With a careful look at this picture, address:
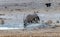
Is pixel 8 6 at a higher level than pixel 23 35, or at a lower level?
higher

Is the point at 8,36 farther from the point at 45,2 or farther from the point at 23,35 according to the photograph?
the point at 45,2

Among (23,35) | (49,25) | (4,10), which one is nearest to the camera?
(23,35)

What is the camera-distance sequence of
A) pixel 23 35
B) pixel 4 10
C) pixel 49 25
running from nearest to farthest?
pixel 23 35 < pixel 49 25 < pixel 4 10

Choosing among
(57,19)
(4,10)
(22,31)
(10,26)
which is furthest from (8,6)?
(57,19)

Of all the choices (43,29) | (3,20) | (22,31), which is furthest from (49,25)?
(3,20)

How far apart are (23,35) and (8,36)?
0.32 feet

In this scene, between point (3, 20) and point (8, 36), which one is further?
→ point (3, 20)

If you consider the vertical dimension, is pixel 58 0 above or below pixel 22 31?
above

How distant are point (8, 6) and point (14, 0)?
0.22 ft

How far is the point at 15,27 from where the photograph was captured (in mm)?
1190

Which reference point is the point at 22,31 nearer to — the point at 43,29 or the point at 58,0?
the point at 43,29

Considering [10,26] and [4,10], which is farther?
[4,10]

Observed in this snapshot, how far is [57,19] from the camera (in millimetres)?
1258

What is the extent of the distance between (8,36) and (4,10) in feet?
0.93
